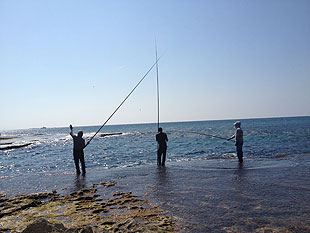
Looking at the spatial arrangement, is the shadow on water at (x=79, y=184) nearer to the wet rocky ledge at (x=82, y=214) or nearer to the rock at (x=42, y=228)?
the wet rocky ledge at (x=82, y=214)

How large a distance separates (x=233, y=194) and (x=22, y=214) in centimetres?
590

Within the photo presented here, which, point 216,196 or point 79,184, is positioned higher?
point 216,196

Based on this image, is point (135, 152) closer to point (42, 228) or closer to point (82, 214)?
point (82, 214)

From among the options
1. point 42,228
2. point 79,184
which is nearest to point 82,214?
point 42,228

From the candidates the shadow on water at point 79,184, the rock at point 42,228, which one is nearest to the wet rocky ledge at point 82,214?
the rock at point 42,228

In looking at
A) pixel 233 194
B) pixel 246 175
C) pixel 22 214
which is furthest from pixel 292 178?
pixel 22 214

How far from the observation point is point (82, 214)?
5352mm

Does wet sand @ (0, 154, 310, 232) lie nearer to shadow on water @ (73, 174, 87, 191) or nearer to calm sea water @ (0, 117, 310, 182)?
shadow on water @ (73, 174, 87, 191)

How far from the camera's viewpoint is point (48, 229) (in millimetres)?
3777

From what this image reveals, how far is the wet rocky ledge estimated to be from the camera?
4.21 m

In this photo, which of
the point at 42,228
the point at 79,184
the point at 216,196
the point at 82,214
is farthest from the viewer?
the point at 79,184

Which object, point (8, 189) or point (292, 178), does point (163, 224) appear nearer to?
point (292, 178)

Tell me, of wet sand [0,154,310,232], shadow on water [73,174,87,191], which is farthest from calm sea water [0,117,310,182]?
wet sand [0,154,310,232]

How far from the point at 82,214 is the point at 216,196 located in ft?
12.5
